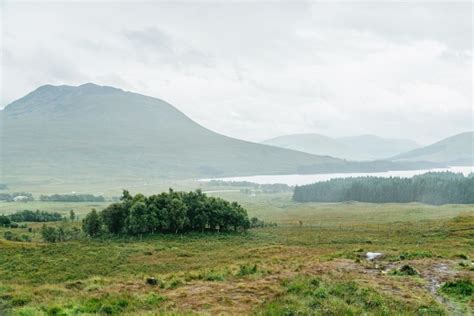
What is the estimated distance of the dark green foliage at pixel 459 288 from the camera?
55.2ft

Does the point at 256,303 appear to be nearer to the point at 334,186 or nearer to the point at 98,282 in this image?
the point at 98,282

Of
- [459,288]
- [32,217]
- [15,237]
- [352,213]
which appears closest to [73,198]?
[32,217]

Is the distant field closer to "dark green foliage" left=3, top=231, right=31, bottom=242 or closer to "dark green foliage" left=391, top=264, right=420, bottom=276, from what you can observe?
"dark green foliage" left=3, top=231, right=31, bottom=242

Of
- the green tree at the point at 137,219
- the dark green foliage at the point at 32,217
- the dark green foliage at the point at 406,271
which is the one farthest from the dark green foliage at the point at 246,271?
the dark green foliage at the point at 32,217

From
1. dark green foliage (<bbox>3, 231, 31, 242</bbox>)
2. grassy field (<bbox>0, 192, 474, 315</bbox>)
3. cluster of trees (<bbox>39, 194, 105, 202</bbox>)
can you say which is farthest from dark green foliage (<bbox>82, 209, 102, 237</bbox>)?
cluster of trees (<bbox>39, 194, 105, 202</bbox>)

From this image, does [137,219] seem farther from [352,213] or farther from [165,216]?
[352,213]

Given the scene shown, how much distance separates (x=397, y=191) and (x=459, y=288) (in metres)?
146

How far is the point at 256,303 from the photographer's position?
52.5ft

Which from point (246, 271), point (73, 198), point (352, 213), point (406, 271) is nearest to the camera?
point (406, 271)

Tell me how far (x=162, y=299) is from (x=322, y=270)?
9881 millimetres

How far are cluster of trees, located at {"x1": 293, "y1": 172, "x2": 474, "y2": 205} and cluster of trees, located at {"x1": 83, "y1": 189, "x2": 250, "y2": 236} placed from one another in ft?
329

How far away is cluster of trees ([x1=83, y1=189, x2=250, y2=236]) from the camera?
61.5 meters

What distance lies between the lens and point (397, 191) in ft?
503

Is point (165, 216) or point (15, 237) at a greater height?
point (165, 216)
